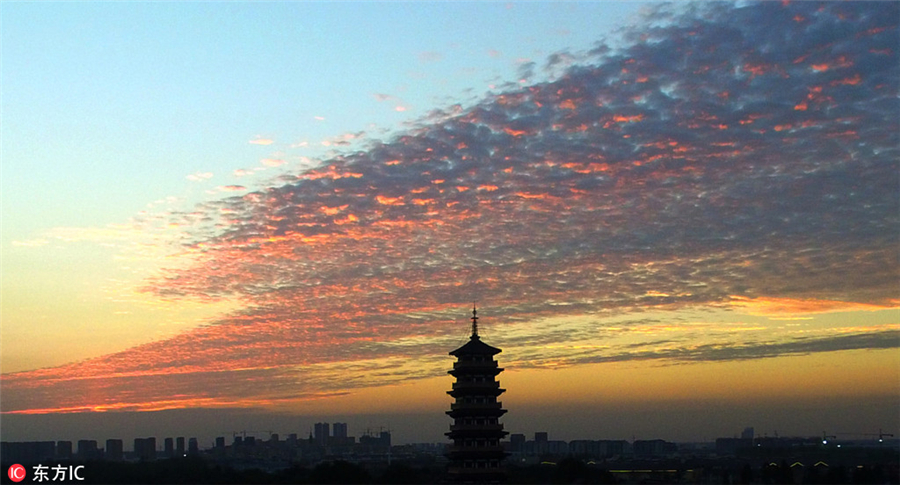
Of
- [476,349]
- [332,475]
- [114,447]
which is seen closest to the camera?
[476,349]

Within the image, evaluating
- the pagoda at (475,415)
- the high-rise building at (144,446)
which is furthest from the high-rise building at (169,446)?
the pagoda at (475,415)

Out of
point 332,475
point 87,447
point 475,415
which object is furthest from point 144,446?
point 475,415

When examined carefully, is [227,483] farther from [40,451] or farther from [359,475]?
[40,451]

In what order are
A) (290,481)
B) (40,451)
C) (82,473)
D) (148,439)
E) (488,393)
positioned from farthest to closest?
(148,439)
(40,451)
(290,481)
(82,473)
(488,393)

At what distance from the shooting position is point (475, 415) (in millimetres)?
83750

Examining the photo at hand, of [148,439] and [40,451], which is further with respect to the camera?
[148,439]

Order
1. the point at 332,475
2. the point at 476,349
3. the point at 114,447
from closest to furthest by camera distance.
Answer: the point at 476,349, the point at 332,475, the point at 114,447

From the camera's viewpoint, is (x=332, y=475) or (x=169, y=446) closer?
(x=332, y=475)

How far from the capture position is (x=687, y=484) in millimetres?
138375

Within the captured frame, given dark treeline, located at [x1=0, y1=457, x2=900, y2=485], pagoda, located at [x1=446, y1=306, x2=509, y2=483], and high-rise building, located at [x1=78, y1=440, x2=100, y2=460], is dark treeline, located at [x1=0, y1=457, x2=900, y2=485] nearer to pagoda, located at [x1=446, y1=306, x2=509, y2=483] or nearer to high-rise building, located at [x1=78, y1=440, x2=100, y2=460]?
pagoda, located at [x1=446, y1=306, x2=509, y2=483]

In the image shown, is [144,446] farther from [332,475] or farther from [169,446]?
[332,475]

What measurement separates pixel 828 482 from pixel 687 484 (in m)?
20.6

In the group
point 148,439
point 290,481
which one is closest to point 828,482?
point 290,481

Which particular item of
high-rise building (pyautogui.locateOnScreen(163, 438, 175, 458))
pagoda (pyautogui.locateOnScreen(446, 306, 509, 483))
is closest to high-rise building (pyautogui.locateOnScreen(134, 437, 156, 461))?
high-rise building (pyautogui.locateOnScreen(163, 438, 175, 458))
